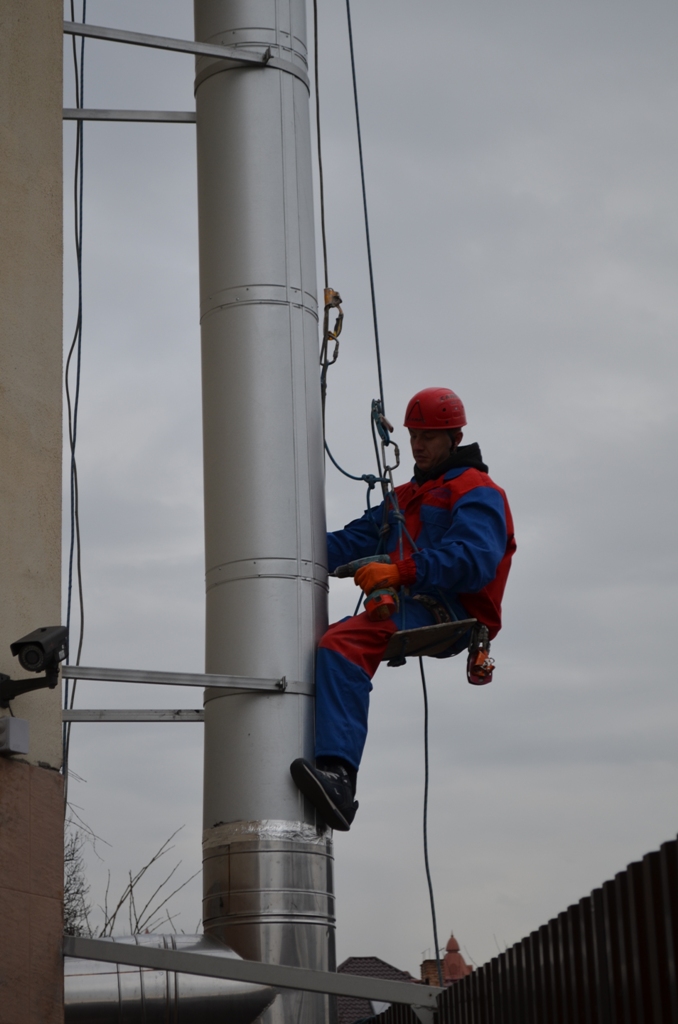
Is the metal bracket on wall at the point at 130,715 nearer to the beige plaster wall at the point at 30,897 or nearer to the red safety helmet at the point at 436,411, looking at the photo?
the beige plaster wall at the point at 30,897

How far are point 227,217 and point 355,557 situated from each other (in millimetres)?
2115

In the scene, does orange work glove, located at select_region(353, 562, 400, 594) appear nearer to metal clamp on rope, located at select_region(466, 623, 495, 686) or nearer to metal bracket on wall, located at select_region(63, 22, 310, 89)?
metal clamp on rope, located at select_region(466, 623, 495, 686)

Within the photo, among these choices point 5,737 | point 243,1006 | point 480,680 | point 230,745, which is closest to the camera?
point 5,737

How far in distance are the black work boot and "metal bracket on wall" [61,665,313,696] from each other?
403mm

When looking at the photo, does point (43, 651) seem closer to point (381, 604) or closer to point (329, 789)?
point (329, 789)

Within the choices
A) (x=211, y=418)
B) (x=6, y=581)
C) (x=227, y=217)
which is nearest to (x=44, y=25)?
(x=227, y=217)

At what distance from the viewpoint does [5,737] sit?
19.1 ft

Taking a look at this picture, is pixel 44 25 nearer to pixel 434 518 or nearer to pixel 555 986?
pixel 434 518

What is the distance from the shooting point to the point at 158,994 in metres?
6.60

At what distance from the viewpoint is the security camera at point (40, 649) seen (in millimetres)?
5625

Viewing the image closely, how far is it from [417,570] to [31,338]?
7.68ft

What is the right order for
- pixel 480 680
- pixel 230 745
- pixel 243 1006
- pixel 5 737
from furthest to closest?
1. pixel 480 680
2. pixel 230 745
3. pixel 243 1006
4. pixel 5 737

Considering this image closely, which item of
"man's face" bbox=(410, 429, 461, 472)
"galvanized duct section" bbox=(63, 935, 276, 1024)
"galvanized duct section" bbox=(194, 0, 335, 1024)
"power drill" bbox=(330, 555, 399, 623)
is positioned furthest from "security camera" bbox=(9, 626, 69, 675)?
"man's face" bbox=(410, 429, 461, 472)

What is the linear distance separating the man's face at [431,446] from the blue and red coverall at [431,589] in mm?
239
